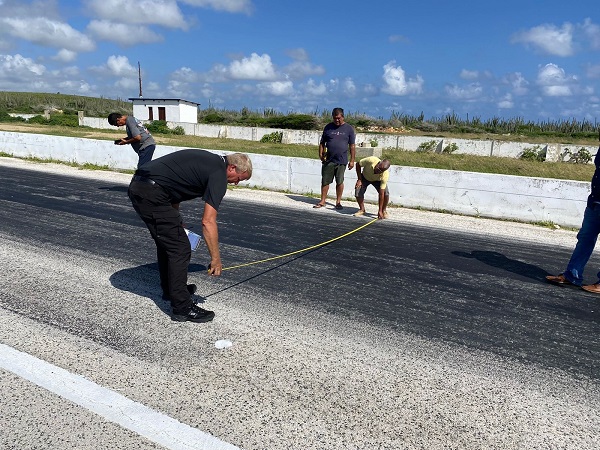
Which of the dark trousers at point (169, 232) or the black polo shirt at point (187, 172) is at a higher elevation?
the black polo shirt at point (187, 172)

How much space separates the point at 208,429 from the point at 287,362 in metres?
0.93

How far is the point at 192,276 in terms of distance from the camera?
559cm

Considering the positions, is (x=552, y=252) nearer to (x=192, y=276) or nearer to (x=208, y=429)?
(x=192, y=276)

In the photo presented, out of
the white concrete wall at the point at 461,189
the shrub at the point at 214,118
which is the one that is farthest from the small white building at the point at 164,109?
the white concrete wall at the point at 461,189

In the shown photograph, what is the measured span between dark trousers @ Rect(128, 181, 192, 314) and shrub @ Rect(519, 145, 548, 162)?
2825 cm

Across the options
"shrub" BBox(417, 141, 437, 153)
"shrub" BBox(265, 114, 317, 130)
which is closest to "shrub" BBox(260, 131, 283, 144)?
"shrub" BBox(265, 114, 317, 130)

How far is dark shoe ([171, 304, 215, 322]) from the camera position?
168 inches

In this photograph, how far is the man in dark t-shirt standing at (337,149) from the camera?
1022cm

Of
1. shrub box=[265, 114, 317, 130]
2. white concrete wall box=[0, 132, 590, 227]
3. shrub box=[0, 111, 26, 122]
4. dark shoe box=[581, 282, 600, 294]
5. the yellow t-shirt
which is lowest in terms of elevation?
dark shoe box=[581, 282, 600, 294]

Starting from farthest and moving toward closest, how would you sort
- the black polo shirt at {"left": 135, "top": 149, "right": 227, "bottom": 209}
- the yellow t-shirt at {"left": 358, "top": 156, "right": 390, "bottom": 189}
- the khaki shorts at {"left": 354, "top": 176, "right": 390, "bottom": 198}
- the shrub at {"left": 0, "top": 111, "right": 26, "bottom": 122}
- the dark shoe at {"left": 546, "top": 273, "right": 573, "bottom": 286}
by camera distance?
the shrub at {"left": 0, "top": 111, "right": 26, "bottom": 122} → the khaki shorts at {"left": 354, "top": 176, "right": 390, "bottom": 198} → the yellow t-shirt at {"left": 358, "top": 156, "right": 390, "bottom": 189} → the dark shoe at {"left": 546, "top": 273, "right": 573, "bottom": 286} → the black polo shirt at {"left": 135, "top": 149, "right": 227, "bottom": 209}

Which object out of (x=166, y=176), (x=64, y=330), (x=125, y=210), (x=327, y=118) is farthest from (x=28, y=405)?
(x=327, y=118)

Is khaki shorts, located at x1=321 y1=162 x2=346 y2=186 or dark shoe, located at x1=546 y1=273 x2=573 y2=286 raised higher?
khaki shorts, located at x1=321 y1=162 x2=346 y2=186

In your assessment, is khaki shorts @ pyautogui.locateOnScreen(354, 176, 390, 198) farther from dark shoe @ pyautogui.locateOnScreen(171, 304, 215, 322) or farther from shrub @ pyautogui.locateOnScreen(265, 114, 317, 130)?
shrub @ pyautogui.locateOnScreen(265, 114, 317, 130)

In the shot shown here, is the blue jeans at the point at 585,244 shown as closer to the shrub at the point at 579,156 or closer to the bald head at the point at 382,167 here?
the bald head at the point at 382,167
